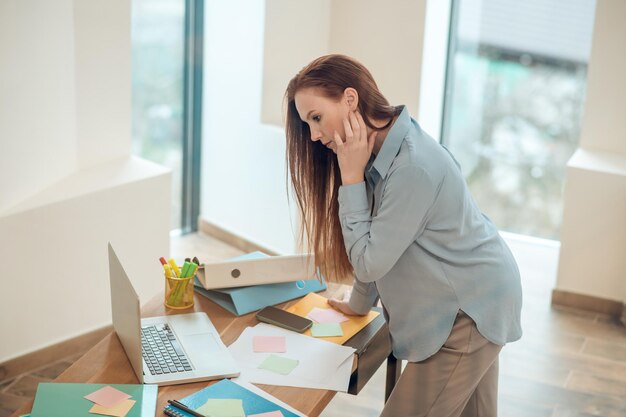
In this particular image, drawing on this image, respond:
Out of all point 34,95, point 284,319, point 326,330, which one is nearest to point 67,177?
point 34,95

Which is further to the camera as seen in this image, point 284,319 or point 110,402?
point 284,319

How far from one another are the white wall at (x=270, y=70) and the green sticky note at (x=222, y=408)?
280 cm

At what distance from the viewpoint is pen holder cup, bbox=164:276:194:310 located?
2.42m

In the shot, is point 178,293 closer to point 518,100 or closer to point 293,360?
point 293,360

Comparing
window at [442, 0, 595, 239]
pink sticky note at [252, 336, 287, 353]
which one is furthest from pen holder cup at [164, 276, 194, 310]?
window at [442, 0, 595, 239]

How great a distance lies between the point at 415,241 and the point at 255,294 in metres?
0.64

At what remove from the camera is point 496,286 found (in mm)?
2064

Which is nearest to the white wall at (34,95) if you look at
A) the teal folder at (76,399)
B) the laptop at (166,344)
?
the laptop at (166,344)

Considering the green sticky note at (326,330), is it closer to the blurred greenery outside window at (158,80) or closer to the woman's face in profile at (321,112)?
the woman's face in profile at (321,112)

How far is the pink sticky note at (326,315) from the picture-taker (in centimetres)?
242

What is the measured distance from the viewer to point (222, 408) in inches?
76.0

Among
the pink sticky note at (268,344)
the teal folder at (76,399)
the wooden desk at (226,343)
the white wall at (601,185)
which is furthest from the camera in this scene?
the white wall at (601,185)

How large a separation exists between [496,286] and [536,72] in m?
3.35

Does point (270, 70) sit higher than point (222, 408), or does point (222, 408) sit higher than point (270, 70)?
point (270, 70)
